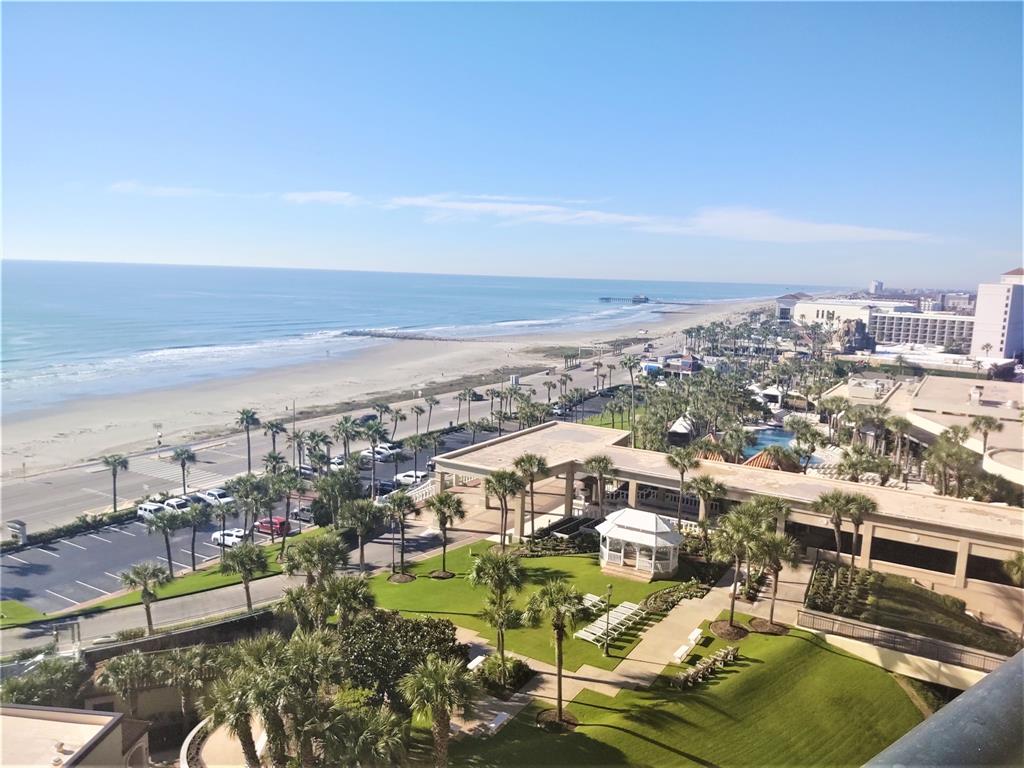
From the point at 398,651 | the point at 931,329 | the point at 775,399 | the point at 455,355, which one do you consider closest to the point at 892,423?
the point at 775,399

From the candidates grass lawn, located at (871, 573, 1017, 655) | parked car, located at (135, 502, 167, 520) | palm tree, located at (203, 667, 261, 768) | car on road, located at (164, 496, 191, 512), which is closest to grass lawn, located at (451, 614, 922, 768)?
grass lawn, located at (871, 573, 1017, 655)

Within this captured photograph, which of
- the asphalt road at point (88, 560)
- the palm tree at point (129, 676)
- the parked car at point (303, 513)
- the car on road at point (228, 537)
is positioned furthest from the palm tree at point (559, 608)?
the parked car at point (303, 513)

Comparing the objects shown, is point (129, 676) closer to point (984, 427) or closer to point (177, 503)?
point (177, 503)

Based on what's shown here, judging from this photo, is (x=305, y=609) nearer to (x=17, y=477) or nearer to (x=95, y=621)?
(x=95, y=621)

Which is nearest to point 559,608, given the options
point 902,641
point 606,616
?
point 606,616

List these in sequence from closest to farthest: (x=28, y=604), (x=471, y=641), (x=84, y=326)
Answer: (x=471, y=641) → (x=28, y=604) → (x=84, y=326)

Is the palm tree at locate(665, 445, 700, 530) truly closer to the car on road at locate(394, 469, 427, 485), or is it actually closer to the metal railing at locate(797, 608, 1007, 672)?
the metal railing at locate(797, 608, 1007, 672)
